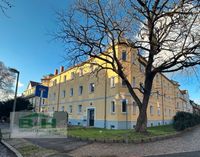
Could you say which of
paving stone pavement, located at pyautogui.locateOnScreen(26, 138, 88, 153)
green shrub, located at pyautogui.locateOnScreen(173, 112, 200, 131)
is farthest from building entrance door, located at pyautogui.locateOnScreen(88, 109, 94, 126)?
paving stone pavement, located at pyautogui.locateOnScreen(26, 138, 88, 153)

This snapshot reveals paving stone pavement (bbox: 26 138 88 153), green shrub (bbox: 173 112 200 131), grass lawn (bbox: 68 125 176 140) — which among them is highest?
green shrub (bbox: 173 112 200 131)

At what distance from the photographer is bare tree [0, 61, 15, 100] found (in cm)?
4459

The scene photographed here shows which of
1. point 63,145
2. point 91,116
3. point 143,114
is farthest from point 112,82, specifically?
point 63,145

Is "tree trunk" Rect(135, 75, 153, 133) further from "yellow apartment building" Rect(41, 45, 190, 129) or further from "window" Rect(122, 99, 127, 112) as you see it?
"window" Rect(122, 99, 127, 112)

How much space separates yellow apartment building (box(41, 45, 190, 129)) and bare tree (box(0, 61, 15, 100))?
10.9 metres

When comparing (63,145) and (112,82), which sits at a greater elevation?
(112,82)

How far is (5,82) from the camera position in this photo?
46719 millimetres

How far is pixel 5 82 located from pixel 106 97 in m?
30.5

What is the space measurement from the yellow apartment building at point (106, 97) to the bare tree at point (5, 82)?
10913 millimetres

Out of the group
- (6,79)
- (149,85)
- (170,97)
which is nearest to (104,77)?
(149,85)

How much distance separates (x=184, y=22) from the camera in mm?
12383

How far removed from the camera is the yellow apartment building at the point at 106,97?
81.3 feet

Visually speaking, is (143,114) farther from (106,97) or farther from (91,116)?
(91,116)

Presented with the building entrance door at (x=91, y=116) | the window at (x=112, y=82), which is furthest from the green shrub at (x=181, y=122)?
the building entrance door at (x=91, y=116)
